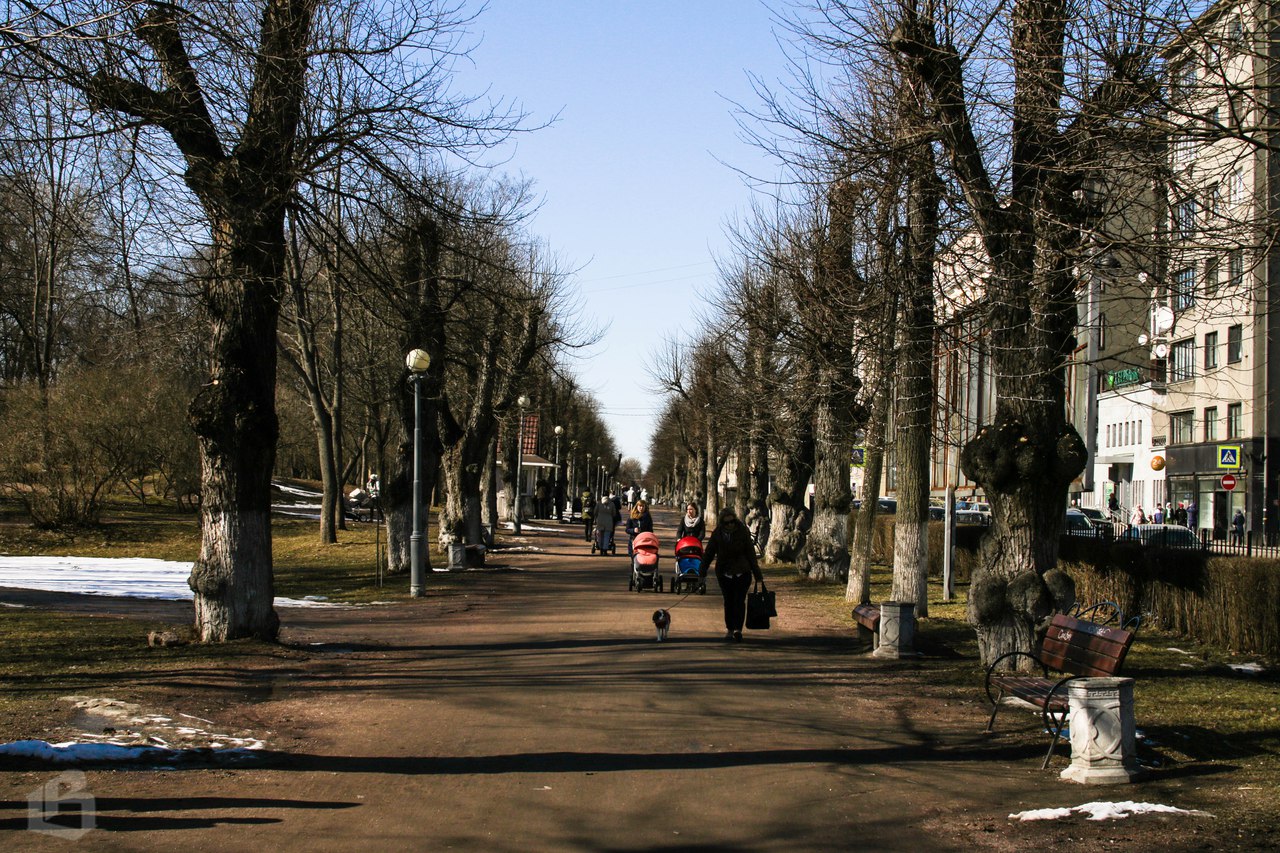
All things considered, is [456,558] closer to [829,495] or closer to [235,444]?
[829,495]

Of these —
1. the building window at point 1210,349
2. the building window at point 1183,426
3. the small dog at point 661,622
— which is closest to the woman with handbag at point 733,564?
the small dog at point 661,622

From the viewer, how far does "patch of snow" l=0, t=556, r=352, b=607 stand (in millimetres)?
19422

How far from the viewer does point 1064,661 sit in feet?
32.0

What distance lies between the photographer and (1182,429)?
182 ft

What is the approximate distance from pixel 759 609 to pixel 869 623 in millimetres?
1336

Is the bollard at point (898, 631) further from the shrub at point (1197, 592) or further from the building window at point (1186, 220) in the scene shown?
the building window at point (1186, 220)

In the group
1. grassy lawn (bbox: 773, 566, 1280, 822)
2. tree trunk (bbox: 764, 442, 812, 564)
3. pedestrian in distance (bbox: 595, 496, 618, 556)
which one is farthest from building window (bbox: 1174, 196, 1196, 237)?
pedestrian in distance (bbox: 595, 496, 618, 556)

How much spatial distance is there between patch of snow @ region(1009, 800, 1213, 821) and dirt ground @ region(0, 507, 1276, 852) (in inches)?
4.4

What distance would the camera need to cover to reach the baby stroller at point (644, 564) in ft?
71.2

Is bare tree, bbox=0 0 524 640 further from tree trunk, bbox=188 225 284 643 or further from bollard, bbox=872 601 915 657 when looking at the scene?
bollard, bbox=872 601 915 657

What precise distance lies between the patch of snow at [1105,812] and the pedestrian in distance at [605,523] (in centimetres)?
2722

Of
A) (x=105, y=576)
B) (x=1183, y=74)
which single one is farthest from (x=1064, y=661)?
(x=105, y=576)

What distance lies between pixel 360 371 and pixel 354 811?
32.8 meters

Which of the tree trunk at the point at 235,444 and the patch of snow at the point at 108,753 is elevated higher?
the tree trunk at the point at 235,444
